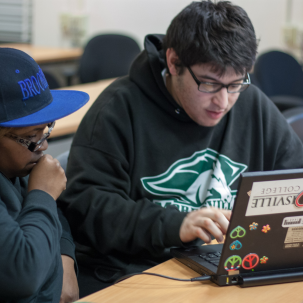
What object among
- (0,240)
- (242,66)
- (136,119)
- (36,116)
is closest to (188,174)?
(136,119)

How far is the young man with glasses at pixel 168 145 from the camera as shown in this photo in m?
1.21

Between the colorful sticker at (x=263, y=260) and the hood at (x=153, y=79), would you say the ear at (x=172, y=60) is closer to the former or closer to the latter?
the hood at (x=153, y=79)

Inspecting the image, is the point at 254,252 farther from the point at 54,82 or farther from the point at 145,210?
the point at 54,82

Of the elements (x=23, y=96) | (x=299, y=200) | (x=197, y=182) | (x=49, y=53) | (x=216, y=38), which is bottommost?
(x=49, y=53)

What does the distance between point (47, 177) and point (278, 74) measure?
317 centimetres

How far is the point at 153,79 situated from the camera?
143 cm

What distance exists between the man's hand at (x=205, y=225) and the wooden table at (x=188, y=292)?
11 cm

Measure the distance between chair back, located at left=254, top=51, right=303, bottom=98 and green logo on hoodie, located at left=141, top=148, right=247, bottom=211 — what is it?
2.44 meters

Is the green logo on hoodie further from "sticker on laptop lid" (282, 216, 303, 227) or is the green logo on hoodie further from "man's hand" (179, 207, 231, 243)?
"sticker on laptop lid" (282, 216, 303, 227)

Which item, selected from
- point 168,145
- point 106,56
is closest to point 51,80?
point 106,56

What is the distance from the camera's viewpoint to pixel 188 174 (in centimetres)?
140

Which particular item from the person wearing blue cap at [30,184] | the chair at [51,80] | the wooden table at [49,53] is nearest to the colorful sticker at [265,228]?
the person wearing blue cap at [30,184]

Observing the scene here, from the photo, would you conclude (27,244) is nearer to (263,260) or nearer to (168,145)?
(263,260)

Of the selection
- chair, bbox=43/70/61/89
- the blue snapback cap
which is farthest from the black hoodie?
chair, bbox=43/70/61/89
